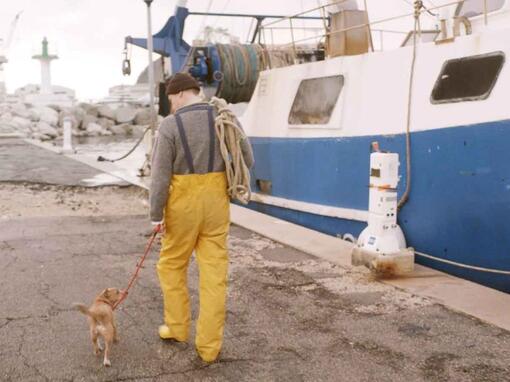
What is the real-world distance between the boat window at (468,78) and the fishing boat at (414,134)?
1 cm

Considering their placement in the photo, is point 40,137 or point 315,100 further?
point 40,137

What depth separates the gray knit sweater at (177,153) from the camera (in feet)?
13.4

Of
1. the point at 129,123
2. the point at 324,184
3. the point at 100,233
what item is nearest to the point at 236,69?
the point at 324,184

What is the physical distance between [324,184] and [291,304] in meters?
3.63

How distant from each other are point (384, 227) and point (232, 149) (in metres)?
2.51

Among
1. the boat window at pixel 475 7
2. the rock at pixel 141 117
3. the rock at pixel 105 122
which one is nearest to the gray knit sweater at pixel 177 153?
the boat window at pixel 475 7

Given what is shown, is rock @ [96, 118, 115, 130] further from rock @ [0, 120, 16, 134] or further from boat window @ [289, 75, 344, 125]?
boat window @ [289, 75, 344, 125]

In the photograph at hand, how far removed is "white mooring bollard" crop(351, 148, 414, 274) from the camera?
20.1 ft

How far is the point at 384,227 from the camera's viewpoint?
6.22 meters

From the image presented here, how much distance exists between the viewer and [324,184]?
883 centimetres

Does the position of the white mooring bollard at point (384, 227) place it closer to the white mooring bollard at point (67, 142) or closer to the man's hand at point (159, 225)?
the man's hand at point (159, 225)

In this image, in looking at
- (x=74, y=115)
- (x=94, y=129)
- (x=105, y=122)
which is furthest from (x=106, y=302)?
(x=105, y=122)

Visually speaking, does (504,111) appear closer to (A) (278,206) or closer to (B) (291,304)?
(B) (291,304)

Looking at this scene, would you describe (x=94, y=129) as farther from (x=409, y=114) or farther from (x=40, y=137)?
(x=409, y=114)
